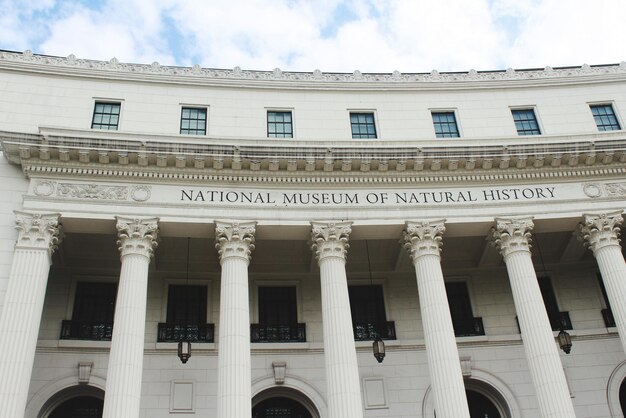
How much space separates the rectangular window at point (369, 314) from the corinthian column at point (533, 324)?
18.6ft

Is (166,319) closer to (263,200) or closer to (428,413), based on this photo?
(263,200)

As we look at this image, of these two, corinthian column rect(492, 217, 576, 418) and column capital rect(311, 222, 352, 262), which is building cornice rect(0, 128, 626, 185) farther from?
corinthian column rect(492, 217, 576, 418)

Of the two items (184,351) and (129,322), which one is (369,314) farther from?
(129,322)

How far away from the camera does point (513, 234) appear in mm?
22656

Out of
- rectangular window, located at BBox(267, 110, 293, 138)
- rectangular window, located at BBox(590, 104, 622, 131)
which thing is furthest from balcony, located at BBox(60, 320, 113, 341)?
rectangular window, located at BBox(590, 104, 622, 131)

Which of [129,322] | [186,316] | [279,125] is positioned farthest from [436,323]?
[279,125]

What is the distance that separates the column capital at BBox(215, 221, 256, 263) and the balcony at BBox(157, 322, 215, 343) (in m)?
4.28

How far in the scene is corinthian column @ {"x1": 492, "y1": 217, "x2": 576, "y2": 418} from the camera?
19.8 metres

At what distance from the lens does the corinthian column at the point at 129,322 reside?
729 inches

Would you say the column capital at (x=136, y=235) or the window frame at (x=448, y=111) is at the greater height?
the window frame at (x=448, y=111)

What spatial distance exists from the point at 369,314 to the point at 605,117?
13.3 meters

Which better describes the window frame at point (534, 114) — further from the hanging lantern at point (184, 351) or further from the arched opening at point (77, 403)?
the arched opening at point (77, 403)

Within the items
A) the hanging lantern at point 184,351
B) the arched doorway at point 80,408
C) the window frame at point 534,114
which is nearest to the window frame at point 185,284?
the hanging lantern at point 184,351

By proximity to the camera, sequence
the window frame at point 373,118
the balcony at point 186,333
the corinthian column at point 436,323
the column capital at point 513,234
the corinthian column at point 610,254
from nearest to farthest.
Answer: the corinthian column at point 436,323 → the corinthian column at point 610,254 → the column capital at point 513,234 → the balcony at point 186,333 → the window frame at point 373,118
